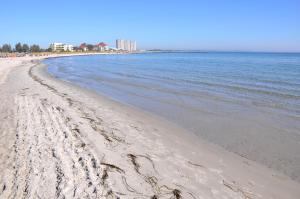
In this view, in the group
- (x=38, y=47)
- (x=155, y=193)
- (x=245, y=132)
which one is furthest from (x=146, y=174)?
(x=38, y=47)

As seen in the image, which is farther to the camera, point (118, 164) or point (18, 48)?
point (18, 48)

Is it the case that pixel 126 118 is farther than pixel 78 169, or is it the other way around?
pixel 126 118

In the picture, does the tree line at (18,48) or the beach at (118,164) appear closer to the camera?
the beach at (118,164)

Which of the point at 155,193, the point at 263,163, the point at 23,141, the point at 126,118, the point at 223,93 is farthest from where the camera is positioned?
the point at 223,93

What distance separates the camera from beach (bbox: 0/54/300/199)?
5.28m

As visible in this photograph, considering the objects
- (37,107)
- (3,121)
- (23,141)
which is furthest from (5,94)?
(23,141)

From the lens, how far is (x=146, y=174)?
5957mm

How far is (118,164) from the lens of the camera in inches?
250

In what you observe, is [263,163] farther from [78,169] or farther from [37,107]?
[37,107]

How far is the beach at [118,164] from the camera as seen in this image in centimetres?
528

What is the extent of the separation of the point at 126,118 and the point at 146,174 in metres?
5.18

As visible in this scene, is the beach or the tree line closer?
the beach

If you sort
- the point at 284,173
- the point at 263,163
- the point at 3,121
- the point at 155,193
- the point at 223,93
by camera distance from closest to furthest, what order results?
the point at 155,193 < the point at 284,173 < the point at 263,163 < the point at 3,121 < the point at 223,93

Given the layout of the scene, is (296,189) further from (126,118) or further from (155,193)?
(126,118)
